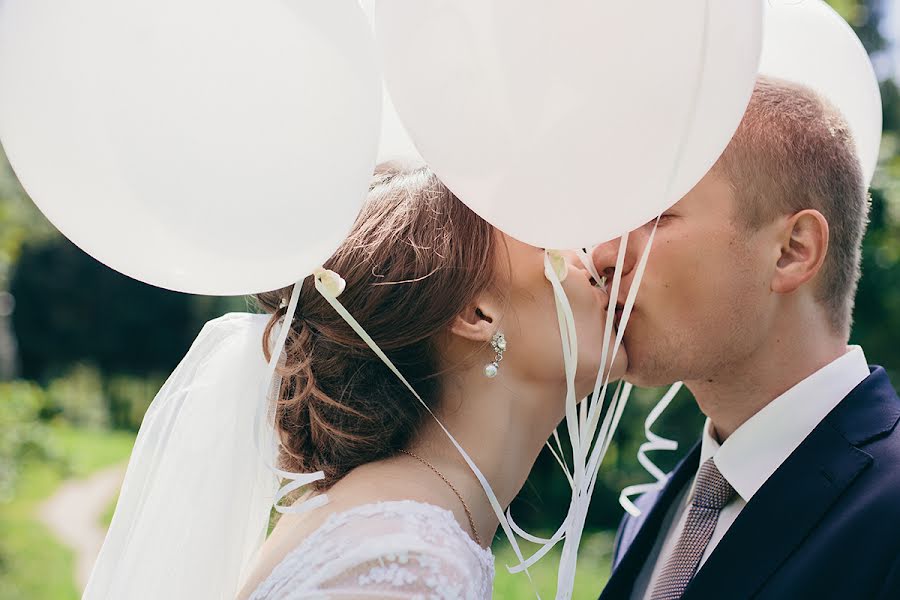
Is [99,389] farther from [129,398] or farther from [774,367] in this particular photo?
[774,367]

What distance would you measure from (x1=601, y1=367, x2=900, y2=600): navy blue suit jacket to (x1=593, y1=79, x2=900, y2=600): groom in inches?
1.8

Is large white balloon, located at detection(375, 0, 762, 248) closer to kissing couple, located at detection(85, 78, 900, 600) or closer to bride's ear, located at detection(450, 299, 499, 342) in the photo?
kissing couple, located at detection(85, 78, 900, 600)

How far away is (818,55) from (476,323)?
1324mm

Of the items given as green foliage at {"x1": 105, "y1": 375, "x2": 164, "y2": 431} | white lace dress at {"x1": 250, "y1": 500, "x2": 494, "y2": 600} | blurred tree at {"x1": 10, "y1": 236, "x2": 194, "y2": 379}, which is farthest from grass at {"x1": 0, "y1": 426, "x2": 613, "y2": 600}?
blurred tree at {"x1": 10, "y1": 236, "x2": 194, "y2": 379}

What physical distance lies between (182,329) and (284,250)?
2250 cm

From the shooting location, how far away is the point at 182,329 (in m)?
23.3

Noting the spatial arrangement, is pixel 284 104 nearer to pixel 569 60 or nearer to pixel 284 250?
pixel 284 250

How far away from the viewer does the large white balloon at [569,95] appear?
1608 millimetres

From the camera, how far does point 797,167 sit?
265 cm

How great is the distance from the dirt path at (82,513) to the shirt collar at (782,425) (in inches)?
285

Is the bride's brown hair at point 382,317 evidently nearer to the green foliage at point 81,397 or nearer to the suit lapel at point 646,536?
the suit lapel at point 646,536

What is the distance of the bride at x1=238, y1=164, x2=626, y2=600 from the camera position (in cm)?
222

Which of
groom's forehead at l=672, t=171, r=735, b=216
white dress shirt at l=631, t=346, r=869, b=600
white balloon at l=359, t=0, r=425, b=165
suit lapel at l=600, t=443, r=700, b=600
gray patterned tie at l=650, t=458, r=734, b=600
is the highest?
white balloon at l=359, t=0, r=425, b=165

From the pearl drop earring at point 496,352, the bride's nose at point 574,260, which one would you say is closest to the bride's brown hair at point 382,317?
the pearl drop earring at point 496,352
